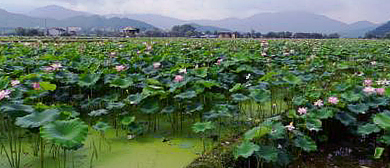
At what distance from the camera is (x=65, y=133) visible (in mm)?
1797

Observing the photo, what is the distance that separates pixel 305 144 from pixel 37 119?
194 cm

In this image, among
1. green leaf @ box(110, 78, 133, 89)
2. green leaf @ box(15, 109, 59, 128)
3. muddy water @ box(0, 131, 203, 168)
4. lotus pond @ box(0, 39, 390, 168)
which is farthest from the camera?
green leaf @ box(110, 78, 133, 89)

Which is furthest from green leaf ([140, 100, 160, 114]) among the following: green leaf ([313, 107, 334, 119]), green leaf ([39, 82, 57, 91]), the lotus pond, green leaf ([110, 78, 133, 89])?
green leaf ([313, 107, 334, 119])

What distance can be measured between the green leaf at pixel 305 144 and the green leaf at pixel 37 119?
5.84 ft

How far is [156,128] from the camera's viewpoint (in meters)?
3.16

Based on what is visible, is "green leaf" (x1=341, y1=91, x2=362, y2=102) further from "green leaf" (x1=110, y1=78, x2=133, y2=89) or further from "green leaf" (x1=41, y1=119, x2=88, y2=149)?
"green leaf" (x1=41, y1=119, x2=88, y2=149)

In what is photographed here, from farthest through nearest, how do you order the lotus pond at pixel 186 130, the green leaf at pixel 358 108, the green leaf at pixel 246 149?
the green leaf at pixel 358 108 → the lotus pond at pixel 186 130 → the green leaf at pixel 246 149

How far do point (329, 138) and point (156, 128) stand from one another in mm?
1766

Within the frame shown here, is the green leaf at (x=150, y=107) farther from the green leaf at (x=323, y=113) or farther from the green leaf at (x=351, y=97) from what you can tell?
the green leaf at (x=351, y=97)

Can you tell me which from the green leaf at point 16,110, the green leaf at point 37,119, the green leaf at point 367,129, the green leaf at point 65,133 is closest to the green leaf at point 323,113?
the green leaf at point 367,129

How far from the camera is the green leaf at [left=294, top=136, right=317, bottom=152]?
2238mm

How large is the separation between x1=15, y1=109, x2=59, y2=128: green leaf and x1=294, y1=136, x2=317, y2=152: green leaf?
178 centimetres

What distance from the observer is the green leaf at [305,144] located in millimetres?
2238

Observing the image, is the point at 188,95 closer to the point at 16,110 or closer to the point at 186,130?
the point at 186,130
